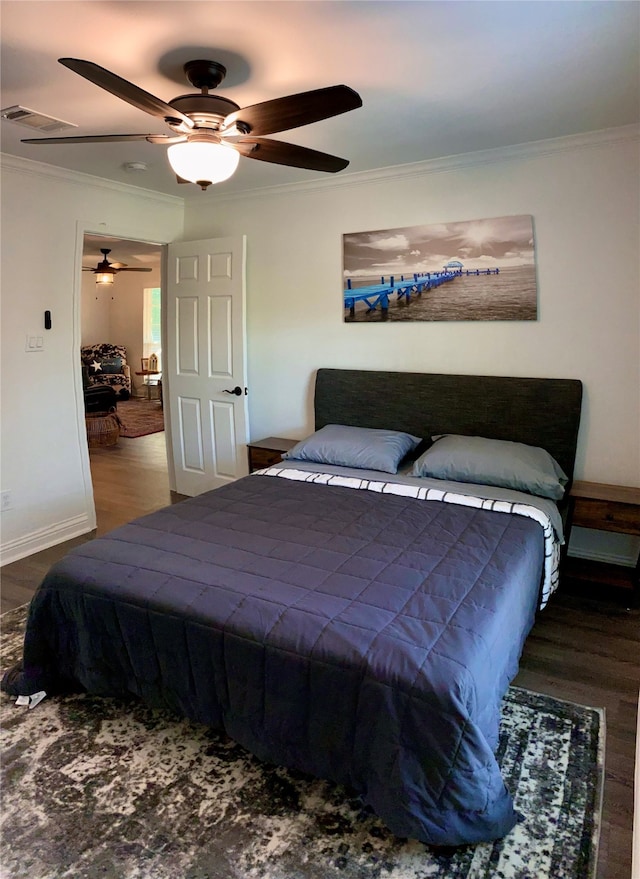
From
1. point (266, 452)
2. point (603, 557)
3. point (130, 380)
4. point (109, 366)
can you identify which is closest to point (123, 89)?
point (266, 452)

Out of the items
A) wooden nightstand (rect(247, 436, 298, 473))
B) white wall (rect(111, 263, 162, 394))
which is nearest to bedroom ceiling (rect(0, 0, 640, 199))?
wooden nightstand (rect(247, 436, 298, 473))

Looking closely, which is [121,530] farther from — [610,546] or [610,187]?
[610,187]

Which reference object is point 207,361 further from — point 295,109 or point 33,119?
point 295,109

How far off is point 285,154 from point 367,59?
452 mm

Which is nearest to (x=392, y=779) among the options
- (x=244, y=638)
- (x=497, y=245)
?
(x=244, y=638)

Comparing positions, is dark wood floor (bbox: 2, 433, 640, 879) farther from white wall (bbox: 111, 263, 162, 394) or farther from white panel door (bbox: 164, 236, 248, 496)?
white wall (bbox: 111, 263, 162, 394)

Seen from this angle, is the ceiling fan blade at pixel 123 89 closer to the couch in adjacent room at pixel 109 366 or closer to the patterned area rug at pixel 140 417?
the patterned area rug at pixel 140 417

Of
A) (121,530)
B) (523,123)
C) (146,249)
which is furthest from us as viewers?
(146,249)

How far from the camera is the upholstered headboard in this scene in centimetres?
327

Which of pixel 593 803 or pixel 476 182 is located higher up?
pixel 476 182

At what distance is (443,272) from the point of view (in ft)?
11.8

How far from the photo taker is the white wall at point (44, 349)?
3484 millimetres

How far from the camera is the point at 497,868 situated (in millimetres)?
1579

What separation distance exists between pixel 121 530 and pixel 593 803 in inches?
78.8
